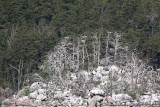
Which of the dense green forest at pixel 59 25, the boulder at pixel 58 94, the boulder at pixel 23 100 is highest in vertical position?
the dense green forest at pixel 59 25

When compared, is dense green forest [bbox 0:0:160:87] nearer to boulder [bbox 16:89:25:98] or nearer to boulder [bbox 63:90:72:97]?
boulder [bbox 16:89:25:98]

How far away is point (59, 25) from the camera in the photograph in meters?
62.3

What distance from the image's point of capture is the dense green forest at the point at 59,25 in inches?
2061

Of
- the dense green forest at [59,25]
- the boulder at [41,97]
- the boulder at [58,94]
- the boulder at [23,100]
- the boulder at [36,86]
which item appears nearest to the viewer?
the boulder at [23,100]

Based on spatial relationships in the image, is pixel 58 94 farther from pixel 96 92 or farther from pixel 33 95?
pixel 96 92

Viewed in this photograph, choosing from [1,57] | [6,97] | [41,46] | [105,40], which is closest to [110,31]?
[105,40]

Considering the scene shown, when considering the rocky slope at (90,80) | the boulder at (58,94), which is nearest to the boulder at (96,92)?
the rocky slope at (90,80)

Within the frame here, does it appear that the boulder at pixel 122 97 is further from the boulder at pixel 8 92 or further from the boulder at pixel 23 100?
the boulder at pixel 8 92

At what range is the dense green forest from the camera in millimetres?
52344

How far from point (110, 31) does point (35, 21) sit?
569 inches

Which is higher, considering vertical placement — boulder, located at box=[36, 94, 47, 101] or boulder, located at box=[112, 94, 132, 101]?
boulder, located at box=[112, 94, 132, 101]

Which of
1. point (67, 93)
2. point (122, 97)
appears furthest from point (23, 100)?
point (122, 97)

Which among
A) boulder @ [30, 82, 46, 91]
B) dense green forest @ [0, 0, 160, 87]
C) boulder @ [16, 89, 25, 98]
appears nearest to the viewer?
boulder @ [16, 89, 25, 98]

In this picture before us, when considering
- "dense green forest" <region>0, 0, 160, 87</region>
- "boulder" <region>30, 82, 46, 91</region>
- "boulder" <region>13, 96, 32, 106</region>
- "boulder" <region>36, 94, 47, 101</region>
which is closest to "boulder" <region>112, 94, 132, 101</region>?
"boulder" <region>36, 94, 47, 101</region>
